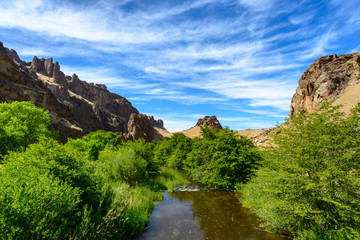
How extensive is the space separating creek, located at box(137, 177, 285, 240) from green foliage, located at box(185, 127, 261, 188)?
2.58 meters

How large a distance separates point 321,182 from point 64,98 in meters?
155

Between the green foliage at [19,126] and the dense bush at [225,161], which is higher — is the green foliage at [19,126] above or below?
above

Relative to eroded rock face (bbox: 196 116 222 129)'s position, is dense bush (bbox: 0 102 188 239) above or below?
below

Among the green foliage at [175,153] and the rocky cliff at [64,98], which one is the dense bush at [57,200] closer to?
the green foliage at [175,153]

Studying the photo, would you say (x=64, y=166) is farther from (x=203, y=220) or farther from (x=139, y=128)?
(x=139, y=128)

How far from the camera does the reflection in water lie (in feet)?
37.0

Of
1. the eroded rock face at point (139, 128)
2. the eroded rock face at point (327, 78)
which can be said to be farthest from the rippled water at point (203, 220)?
the eroded rock face at point (139, 128)

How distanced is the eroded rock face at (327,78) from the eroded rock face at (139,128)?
93899 mm

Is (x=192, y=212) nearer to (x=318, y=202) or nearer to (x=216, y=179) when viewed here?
(x=216, y=179)

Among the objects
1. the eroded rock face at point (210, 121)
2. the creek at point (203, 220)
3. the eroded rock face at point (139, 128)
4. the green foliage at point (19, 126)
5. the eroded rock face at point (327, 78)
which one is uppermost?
the eroded rock face at point (327, 78)

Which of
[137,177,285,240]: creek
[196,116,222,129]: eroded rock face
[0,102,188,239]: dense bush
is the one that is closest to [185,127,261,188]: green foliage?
[137,177,285,240]: creek

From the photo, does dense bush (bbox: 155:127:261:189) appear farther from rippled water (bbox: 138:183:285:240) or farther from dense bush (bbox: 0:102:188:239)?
dense bush (bbox: 0:102:188:239)

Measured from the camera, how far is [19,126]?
22844mm

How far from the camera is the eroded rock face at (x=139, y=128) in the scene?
127 metres
